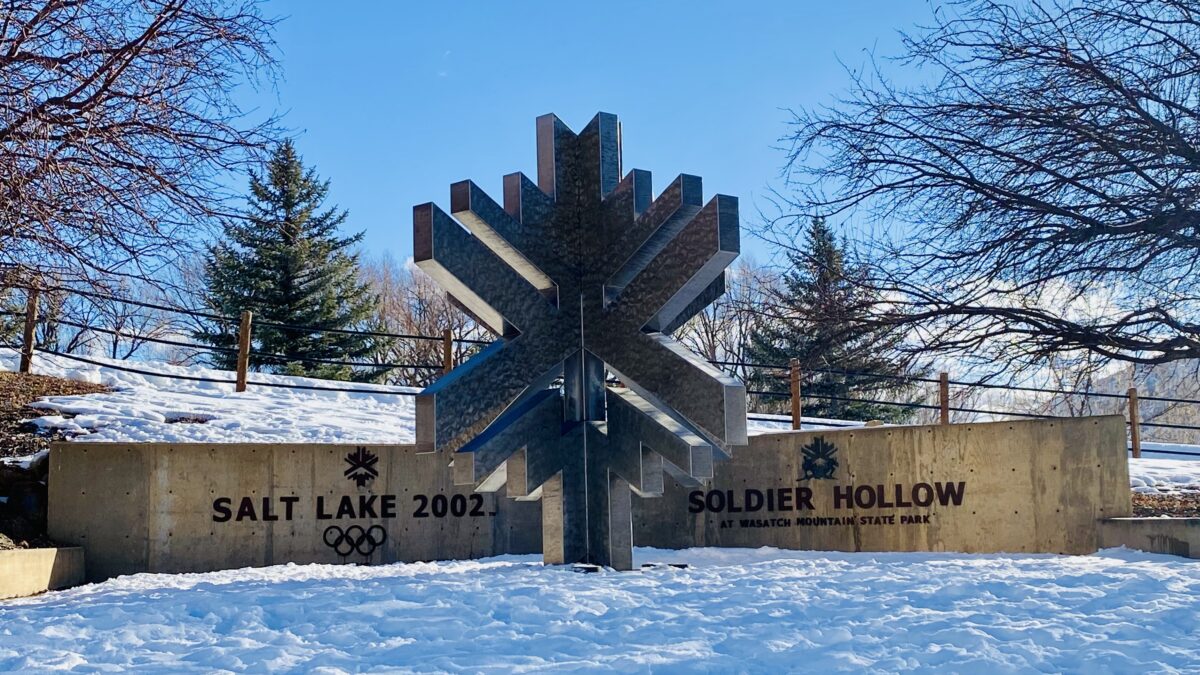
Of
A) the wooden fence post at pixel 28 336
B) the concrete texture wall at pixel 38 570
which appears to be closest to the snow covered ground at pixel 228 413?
the wooden fence post at pixel 28 336

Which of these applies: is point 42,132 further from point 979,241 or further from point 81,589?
point 979,241

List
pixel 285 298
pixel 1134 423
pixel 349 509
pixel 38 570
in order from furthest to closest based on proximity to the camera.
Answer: pixel 285 298 → pixel 1134 423 → pixel 349 509 → pixel 38 570

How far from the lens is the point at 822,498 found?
439 inches

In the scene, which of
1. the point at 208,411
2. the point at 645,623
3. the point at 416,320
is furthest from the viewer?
the point at 416,320

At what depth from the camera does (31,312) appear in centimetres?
1374

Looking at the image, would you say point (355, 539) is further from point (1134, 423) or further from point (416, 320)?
point (416, 320)

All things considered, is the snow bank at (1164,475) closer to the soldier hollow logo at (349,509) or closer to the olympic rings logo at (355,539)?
the soldier hollow logo at (349,509)

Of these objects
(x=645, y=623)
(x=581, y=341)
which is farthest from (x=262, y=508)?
(x=645, y=623)

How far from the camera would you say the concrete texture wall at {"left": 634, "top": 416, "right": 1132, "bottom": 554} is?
400 inches

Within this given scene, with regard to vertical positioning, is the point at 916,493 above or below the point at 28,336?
below

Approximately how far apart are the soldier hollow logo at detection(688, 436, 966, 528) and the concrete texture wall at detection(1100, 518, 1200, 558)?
52.9 inches

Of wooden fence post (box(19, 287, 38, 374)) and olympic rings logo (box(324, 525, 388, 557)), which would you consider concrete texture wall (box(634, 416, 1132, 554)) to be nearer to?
olympic rings logo (box(324, 525, 388, 557))

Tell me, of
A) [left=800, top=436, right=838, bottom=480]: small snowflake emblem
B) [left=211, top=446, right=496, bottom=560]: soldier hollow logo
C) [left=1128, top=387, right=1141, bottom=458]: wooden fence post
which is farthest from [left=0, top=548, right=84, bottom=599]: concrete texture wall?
[left=1128, top=387, right=1141, bottom=458]: wooden fence post

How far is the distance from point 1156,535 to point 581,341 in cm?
528
